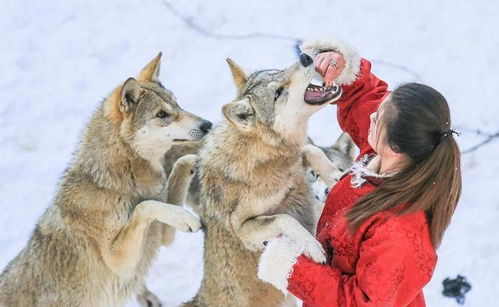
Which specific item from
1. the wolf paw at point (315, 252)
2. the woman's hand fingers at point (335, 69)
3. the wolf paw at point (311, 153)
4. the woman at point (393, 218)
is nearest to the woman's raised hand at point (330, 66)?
the woman's hand fingers at point (335, 69)

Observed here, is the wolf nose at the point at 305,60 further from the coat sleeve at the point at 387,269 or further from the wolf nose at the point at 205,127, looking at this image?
the coat sleeve at the point at 387,269

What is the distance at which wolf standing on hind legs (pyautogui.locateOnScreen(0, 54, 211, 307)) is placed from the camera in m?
4.19

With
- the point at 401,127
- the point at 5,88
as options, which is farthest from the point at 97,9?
the point at 401,127

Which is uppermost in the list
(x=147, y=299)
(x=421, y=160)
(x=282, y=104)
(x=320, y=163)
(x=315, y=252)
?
(x=421, y=160)

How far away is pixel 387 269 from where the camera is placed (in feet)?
9.00

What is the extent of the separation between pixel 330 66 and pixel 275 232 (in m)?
1.11

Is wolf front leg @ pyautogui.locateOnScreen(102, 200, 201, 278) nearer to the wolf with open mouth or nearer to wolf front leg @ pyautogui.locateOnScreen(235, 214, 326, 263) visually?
the wolf with open mouth

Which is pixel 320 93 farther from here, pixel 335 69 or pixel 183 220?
pixel 183 220

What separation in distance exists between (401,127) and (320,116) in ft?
13.4

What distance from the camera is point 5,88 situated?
7234 millimetres

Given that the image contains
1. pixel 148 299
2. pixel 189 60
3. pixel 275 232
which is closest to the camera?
pixel 275 232

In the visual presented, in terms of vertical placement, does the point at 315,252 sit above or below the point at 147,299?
above

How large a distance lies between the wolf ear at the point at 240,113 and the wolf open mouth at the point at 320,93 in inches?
15.0

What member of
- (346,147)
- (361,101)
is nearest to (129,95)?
(361,101)
